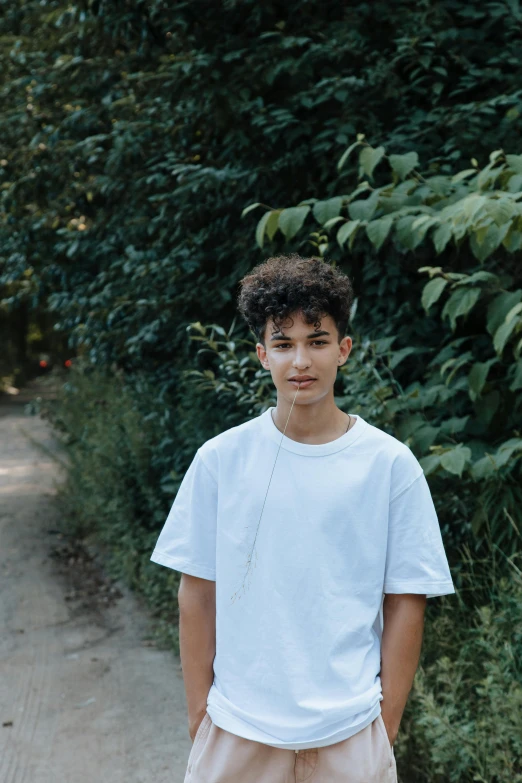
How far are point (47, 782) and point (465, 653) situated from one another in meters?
1.89

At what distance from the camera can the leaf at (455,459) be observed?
122 inches

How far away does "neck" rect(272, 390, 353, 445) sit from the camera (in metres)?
2.00

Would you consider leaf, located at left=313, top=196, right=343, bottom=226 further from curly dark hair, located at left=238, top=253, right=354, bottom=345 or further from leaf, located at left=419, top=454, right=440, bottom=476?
curly dark hair, located at left=238, top=253, right=354, bottom=345

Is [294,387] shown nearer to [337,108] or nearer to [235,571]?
[235,571]

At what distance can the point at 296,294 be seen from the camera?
2.00 m

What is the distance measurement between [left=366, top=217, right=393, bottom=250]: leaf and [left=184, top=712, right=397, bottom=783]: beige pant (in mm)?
2104

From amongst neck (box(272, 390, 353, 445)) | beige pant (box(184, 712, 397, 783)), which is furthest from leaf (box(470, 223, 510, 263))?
beige pant (box(184, 712, 397, 783))

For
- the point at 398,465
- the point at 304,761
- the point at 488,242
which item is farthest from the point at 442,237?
the point at 304,761

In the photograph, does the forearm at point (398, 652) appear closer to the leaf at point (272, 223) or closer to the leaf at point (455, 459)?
the leaf at point (455, 459)

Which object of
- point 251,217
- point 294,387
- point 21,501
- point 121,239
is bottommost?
point 21,501

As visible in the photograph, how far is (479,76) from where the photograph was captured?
471 centimetres

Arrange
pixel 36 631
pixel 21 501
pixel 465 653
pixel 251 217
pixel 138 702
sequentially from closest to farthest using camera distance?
pixel 465 653 → pixel 138 702 → pixel 251 217 → pixel 36 631 → pixel 21 501

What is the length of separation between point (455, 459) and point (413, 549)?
49.9 inches

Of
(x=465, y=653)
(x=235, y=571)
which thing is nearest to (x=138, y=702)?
(x=465, y=653)
